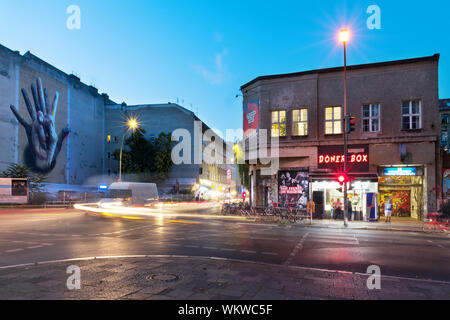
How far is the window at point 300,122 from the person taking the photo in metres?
26.6

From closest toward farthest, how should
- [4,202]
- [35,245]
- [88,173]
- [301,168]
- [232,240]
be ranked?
[35,245] < [232,240] < [301,168] < [4,202] < [88,173]

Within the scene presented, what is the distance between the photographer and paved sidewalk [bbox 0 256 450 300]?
5957mm

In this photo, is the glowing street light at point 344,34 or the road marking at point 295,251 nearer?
the road marking at point 295,251

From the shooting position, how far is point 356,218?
2409 centimetres

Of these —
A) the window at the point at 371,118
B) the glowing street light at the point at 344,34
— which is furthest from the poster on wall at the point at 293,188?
the glowing street light at the point at 344,34

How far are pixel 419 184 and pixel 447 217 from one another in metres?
3.69

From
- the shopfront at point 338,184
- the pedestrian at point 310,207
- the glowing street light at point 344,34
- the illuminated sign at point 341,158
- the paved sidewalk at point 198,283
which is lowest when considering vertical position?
the pedestrian at point 310,207

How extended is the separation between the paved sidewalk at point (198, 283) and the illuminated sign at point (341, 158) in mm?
18488

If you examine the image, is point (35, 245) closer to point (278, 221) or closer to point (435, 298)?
point (435, 298)

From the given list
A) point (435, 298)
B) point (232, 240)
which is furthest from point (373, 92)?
point (435, 298)

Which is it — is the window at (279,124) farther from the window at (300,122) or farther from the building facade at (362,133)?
the window at (300,122)

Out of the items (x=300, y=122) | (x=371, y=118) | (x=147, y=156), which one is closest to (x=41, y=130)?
(x=147, y=156)

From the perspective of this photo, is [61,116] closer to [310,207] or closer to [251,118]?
[251,118]

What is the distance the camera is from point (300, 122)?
26.8 metres
